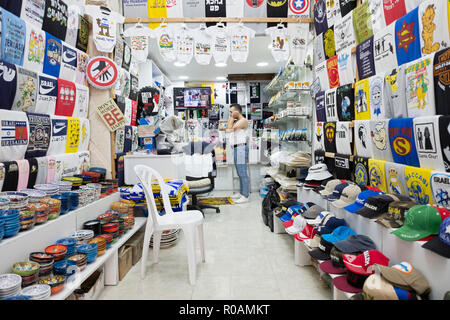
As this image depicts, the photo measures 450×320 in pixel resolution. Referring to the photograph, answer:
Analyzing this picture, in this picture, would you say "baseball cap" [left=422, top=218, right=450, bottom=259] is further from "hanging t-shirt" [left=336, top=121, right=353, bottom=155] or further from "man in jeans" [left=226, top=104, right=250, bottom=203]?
"man in jeans" [left=226, top=104, right=250, bottom=203]

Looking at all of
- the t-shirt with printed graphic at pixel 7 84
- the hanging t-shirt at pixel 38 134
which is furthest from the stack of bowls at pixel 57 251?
the t-shirt with printed graphic at pixel 7 84

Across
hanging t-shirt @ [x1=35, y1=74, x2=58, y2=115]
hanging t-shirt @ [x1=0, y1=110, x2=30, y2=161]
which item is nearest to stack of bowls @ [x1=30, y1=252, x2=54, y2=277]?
hanging t-shirt @ [x1=0, y1=110, x2=30, y2=161]

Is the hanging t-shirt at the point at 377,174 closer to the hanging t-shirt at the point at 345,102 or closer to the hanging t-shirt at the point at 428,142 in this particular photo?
the hanging t-shirt at the point at 428,142

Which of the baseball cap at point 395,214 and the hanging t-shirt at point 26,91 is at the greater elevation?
the hanging t-shirt at point 26,91

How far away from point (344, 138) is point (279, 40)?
6.47ft

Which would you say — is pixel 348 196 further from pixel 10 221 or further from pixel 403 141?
pixel 10 221

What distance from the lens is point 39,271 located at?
166 cm

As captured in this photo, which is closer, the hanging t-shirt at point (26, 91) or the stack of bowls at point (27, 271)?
the stack of bowls at point (27, 271)

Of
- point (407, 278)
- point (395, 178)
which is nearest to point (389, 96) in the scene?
point (395, 178)

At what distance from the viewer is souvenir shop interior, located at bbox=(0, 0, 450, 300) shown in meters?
1.63

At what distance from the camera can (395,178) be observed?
6.86 ft

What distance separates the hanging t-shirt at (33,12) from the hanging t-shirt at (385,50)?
2.81m

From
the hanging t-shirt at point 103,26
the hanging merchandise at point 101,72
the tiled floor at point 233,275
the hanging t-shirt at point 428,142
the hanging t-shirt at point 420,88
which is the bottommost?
the tiled floor at point 233,275

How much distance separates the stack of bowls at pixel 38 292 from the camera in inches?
56.2
